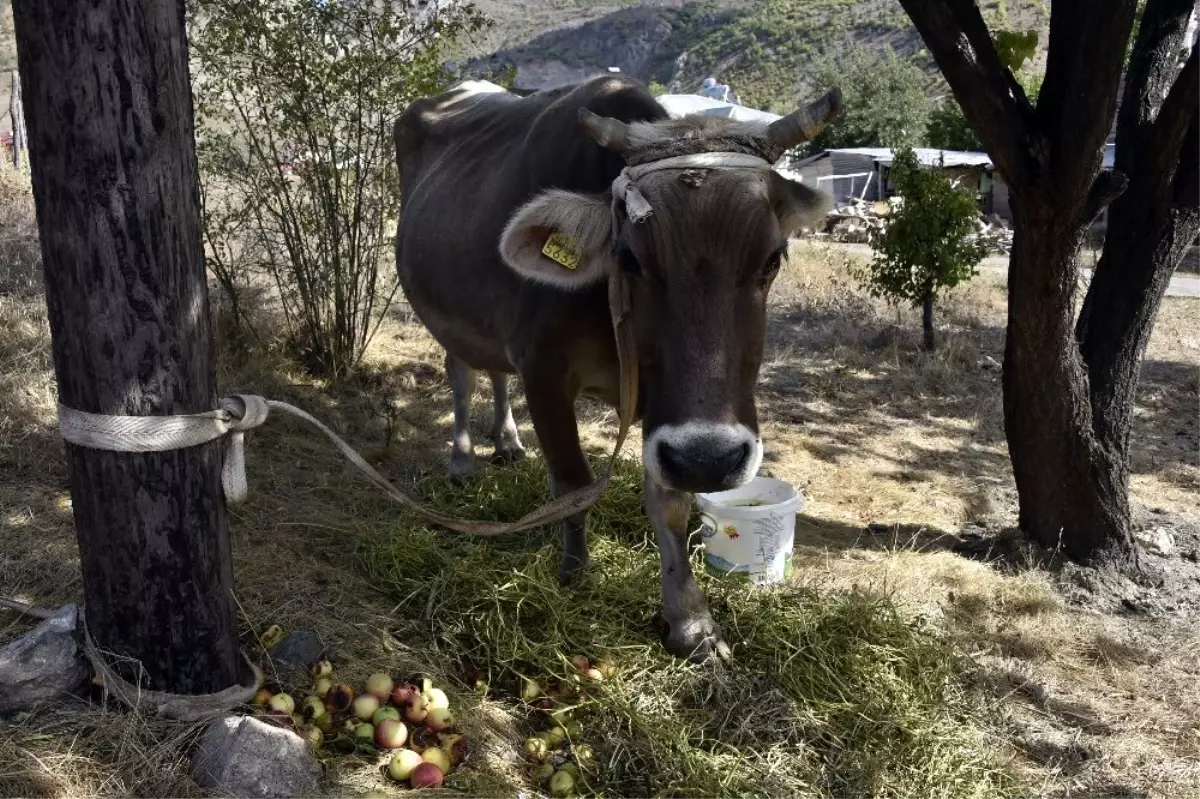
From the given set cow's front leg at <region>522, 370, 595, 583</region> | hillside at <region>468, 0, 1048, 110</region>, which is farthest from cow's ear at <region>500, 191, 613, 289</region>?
hillside at <region>468, 0, 1048, 110</region>

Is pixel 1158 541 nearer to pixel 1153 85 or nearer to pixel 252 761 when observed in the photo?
pixel 1153 85

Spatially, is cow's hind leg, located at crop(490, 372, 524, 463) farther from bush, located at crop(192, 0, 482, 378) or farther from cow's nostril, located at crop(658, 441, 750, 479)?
cow's nostril, located at crop(658, 441, 750, 479)

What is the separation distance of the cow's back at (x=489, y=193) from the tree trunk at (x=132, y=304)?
1.35 m

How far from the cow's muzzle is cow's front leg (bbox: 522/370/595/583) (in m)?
0.83

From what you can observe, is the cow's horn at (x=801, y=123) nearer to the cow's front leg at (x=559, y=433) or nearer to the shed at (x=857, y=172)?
the cow's front leg at (x=559, y=433)

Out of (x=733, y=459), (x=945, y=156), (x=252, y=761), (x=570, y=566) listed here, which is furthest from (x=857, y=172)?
(x=252, y=761)

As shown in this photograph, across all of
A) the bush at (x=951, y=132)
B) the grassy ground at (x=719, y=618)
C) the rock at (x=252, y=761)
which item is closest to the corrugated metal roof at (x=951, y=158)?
the bush at (x=951, y=132)

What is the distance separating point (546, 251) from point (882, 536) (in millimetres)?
2684

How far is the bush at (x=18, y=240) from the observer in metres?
7.11

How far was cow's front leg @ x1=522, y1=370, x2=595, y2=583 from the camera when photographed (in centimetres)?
358

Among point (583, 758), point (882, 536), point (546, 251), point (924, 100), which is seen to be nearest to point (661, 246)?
point (546, 251)

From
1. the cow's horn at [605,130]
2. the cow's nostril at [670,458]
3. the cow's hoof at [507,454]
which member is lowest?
the cow's hoof at [507,454]

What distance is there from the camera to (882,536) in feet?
16.3

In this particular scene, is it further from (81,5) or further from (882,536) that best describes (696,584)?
(81,5)
